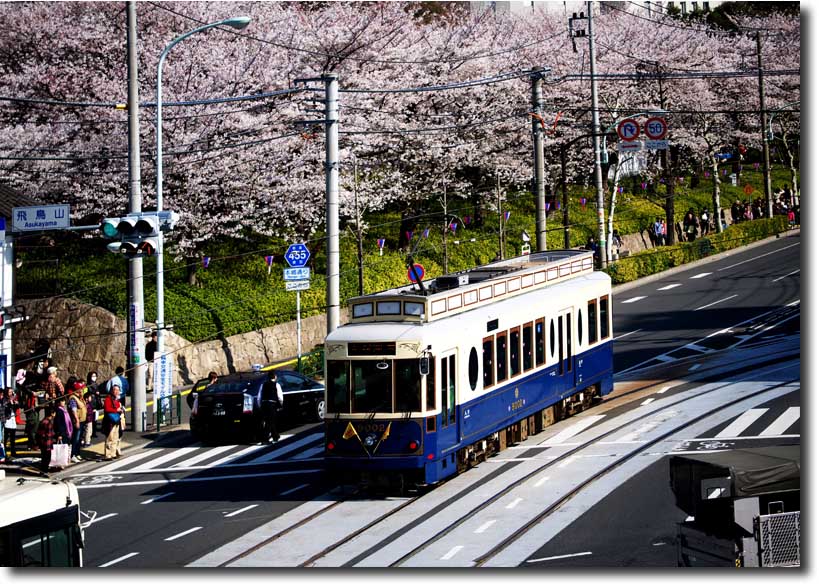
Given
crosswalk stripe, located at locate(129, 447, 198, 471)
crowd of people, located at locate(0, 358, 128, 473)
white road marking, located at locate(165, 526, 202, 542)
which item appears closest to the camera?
white road marking, located at locate(165, 526, 202, 542)

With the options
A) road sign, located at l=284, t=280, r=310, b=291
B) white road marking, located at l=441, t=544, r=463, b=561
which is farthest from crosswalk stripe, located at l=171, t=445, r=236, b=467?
white road marking, located at l=441, t=544, r=463, b=561

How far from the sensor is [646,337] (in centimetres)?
4047

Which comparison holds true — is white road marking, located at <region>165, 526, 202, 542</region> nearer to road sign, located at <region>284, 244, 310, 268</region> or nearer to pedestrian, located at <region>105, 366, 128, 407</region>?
pedestrian, located at <region>105, 366, 128, 407</region>

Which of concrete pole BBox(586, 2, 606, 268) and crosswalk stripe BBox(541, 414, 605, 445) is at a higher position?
concrete pole BBox(586, 2, 606, 268)

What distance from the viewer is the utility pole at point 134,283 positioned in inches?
1161

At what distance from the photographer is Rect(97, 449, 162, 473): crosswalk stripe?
1054 inches

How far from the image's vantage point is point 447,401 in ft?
74.2

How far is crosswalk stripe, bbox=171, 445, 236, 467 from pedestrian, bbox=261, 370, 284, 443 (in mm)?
860

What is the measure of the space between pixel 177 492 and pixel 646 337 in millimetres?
20364

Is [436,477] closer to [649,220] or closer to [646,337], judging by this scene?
[646,337]

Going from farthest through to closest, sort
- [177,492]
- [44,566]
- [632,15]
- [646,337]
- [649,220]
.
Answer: [632,15], [649,220], [646,337], [177,492], [44,566]

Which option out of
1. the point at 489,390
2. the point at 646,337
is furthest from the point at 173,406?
the point at 646,337

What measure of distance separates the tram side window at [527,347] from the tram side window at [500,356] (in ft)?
3.54

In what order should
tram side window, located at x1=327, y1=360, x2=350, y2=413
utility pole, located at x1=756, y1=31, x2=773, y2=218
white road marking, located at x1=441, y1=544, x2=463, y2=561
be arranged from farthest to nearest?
utility pole, located at x1=756, y1=31, x2=773, y2=218 < tram side window, located at x1=327, y1=360, x2=350, y2=413 < white road marking, located at x1=441, y1=544, x2=463, y2=561
